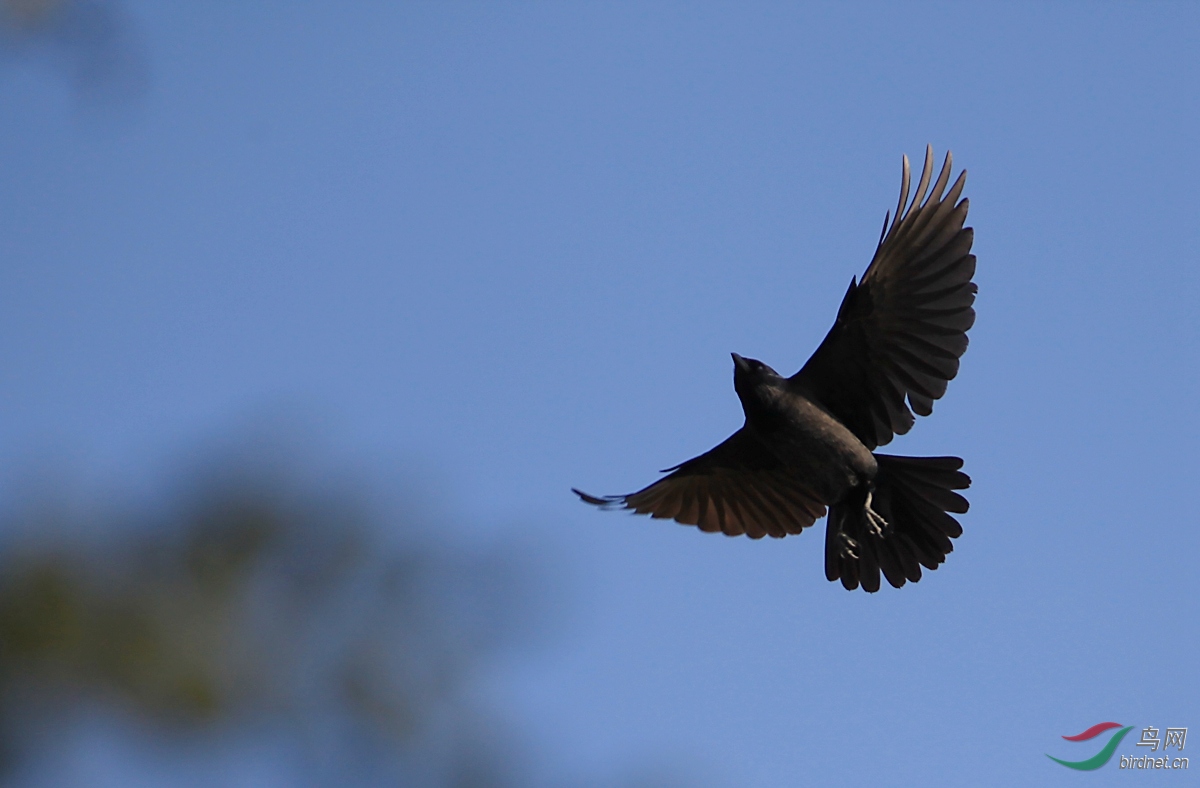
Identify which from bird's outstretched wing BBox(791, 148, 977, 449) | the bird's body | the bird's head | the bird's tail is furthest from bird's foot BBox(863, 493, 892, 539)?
the bird's head

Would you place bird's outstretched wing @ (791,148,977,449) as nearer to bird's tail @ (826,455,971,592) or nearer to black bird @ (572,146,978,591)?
black bird @ (572,146,978,591)

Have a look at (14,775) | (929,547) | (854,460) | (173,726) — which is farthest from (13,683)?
(929,547)

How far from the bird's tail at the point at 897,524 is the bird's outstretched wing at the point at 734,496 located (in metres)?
0.60

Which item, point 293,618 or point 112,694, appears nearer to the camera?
point 112,694

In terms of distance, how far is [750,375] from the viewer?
7746 millimetres

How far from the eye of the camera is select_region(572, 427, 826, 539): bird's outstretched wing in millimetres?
8633

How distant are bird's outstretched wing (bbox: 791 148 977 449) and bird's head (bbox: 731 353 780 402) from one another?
0.42 metres

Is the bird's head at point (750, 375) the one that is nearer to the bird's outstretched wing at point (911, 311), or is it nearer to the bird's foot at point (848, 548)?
the bird's outstretched wing at point (911, 311)

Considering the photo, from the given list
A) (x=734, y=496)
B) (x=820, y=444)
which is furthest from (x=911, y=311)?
(x=734, y=496)

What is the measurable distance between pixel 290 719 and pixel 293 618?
0.21m

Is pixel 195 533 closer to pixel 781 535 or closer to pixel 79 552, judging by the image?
pixel 79 552

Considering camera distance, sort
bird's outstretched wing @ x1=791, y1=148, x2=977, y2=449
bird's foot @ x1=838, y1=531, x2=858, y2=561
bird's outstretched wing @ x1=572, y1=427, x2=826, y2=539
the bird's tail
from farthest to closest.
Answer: bird's outstretched wing @ x1=572, y1=427, x2=826, y2=539
bird's foot @ x1=838, y1=531, x2=858, y2=561
the bird's tail
bird's outstretched wing @ x1=791, y1=148, x2=977, y2=449

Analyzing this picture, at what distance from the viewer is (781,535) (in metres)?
8.74

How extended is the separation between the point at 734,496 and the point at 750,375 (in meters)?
1.45
